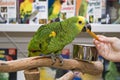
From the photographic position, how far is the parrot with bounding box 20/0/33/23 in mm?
1137

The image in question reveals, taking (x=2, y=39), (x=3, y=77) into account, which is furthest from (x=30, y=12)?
(x=3, y=77)

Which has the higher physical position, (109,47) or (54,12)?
(54,12)

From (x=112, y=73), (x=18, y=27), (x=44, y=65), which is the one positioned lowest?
(x=112, y=73)

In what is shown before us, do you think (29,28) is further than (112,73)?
No

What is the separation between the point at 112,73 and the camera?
48.2 inches

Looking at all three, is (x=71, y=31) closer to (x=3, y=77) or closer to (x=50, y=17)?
(x=50, y=17)

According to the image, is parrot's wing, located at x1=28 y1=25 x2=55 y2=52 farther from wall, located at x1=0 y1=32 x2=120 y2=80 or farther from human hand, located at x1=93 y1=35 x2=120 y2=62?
wall, located at x1=0 y1=32 x2=120 y2=80

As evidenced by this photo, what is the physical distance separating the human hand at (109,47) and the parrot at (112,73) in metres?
0.29

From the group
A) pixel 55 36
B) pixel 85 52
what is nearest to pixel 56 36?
pixel 55 36

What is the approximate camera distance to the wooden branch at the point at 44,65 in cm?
68

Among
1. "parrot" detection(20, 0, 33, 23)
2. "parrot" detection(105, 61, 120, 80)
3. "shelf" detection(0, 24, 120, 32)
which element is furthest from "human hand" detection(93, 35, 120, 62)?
"parrot" detection(20, 0, 33, 23)

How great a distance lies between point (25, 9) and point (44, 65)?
0.48 meters

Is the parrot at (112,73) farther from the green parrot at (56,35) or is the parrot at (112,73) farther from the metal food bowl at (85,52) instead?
the green parrot at (56,35)

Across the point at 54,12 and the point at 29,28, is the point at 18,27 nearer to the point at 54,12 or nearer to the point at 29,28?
the point at 29,28
